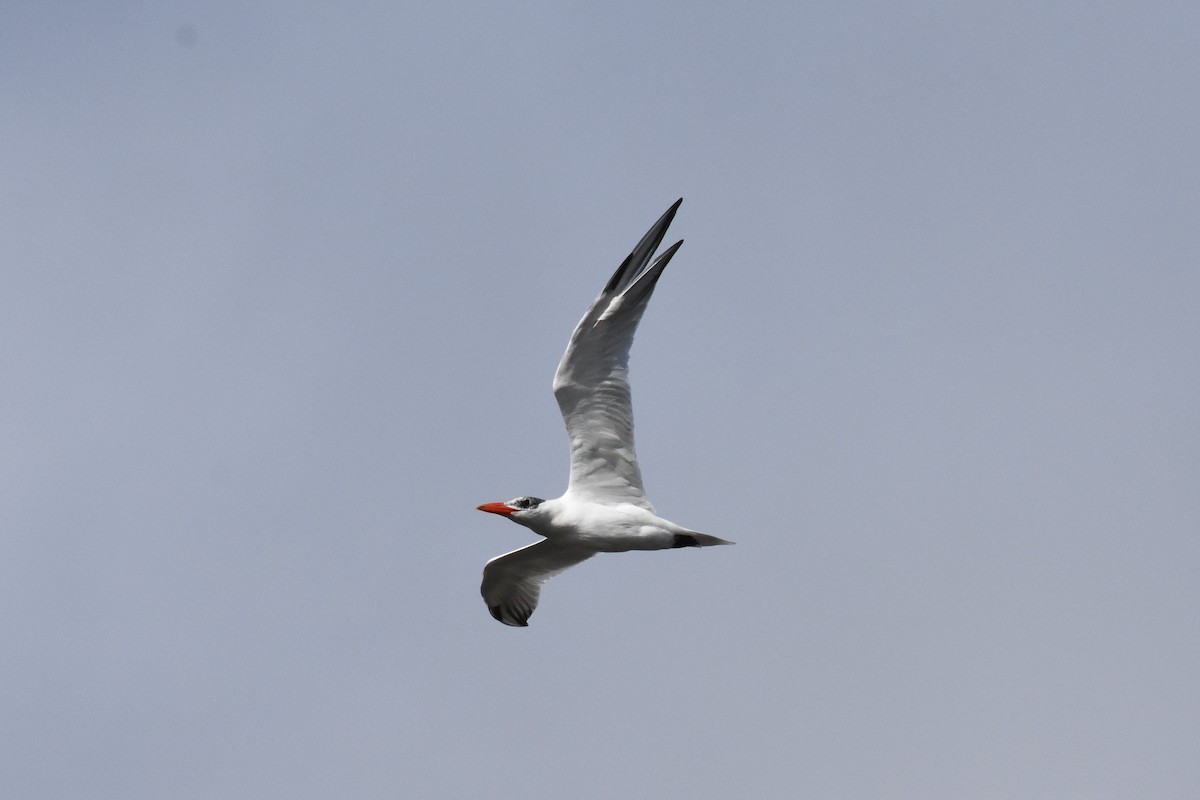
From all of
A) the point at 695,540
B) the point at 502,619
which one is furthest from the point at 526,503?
the point at 502,619

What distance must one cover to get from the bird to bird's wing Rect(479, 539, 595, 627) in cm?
130

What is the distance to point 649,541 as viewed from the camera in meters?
25.5

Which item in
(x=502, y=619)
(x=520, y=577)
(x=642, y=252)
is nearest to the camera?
(x=642, y=252)

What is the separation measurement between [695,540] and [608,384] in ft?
9.83

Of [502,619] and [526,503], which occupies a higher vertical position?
[526,503]

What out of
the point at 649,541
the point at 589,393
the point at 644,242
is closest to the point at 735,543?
the point at 649,541

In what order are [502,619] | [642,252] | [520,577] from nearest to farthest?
[642,252], [520,577], [502,619]

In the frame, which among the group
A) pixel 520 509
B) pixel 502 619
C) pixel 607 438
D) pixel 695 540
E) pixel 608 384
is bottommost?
pixel 502 619

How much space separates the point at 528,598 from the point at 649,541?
13.9 ft

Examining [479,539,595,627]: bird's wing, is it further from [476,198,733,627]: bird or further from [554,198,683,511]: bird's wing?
[554,198,683,511]: bird's wing

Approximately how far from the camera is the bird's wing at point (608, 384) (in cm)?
2503

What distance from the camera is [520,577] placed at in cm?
2862

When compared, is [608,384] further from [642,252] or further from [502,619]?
[502,619]

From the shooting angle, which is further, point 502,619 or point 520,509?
point 502,619
